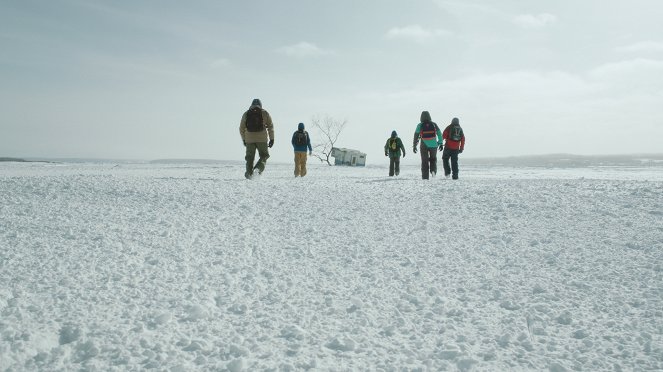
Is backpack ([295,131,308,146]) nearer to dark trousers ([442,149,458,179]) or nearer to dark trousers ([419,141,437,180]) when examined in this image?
dark trousers ([419,141,437,180])

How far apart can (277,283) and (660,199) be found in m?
6.09

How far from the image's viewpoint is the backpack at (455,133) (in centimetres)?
1155

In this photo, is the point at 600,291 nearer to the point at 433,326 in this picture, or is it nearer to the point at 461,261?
the point at 461,261

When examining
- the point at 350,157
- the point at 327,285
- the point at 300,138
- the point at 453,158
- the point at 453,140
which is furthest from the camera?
the point at 350,157

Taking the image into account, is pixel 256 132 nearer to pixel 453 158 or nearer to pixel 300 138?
pixel 300 138

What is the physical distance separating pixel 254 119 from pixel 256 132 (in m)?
0.32

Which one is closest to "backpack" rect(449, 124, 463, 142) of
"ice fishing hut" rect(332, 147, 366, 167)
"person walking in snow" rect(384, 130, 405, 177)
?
"person walking in snow" rect(384, 130, 405, 177)

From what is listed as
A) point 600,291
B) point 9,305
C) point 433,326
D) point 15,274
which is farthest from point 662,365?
point 15,274

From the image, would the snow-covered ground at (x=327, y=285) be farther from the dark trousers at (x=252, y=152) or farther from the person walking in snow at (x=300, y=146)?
the person walking in snow at (x=300, y=146)

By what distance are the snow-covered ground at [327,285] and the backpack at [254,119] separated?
13.8ft

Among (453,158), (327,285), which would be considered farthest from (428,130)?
(327,285)

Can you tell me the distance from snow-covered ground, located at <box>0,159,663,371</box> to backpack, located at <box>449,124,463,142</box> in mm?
5521

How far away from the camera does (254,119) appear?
10.1 meters

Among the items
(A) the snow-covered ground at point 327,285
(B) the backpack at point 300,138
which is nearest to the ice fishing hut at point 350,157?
(B) the backpack at point 300,138
